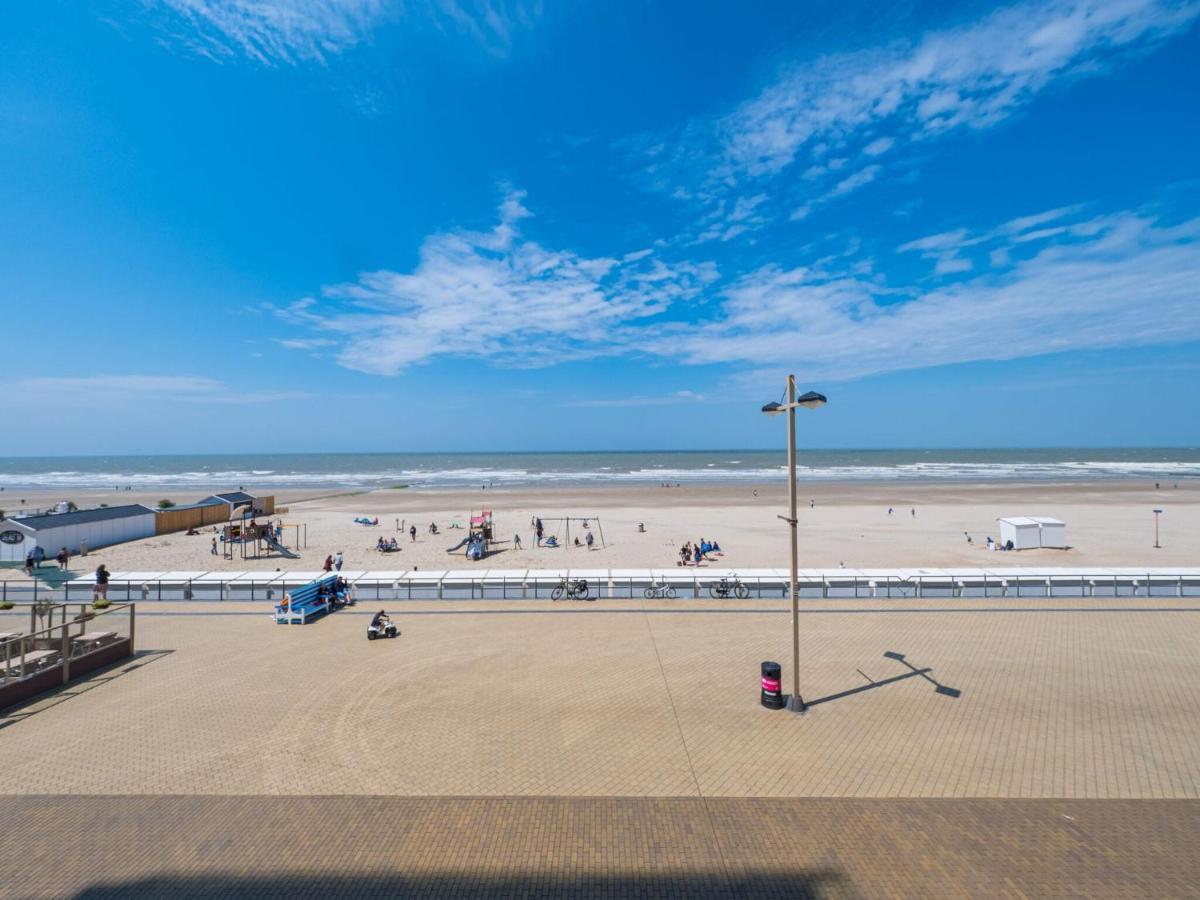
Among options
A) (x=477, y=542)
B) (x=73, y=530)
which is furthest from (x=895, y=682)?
(x=73, y=530)

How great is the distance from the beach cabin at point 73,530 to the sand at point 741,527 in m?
1.18

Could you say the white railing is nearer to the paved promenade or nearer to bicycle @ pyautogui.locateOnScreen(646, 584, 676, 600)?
bicycle @ pyautogui.locateOnScreen(646, 584, 676, 600)

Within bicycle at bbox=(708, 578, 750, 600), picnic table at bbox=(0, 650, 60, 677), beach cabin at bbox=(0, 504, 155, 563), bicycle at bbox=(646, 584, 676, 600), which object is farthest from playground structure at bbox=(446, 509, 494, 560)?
beach cabin at bbox=(0, 504, 155, 563)

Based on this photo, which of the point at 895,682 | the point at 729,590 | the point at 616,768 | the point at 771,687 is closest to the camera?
the point at 616,768

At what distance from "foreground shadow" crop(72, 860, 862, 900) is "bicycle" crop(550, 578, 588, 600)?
10.8 meters

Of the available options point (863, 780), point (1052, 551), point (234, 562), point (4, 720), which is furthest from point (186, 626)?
point (1052, 551)

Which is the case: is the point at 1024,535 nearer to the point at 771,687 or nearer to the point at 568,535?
the point at 568,535

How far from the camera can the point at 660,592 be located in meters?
17.0

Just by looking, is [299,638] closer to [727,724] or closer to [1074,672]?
[727,724]

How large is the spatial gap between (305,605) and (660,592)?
10232 millimetres

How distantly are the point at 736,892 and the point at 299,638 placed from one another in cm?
1202

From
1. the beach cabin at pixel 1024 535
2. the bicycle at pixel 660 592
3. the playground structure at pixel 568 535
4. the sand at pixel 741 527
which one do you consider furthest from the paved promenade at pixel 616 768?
the playground structure at pixel 568 535

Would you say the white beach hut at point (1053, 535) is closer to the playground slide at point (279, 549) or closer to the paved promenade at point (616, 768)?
the paved promenade at point (616, 768)

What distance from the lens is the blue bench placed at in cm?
1464
